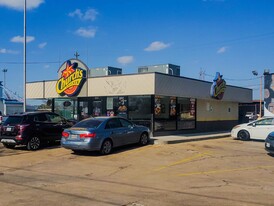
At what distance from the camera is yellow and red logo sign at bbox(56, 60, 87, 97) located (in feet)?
68.2

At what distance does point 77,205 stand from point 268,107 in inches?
1076

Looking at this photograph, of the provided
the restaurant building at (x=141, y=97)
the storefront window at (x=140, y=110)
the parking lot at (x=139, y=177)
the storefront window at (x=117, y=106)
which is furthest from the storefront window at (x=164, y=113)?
the parking lot at (x=139, y=177)

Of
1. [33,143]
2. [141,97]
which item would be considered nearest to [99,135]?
[33,143]

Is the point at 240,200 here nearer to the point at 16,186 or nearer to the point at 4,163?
the point at 16,186

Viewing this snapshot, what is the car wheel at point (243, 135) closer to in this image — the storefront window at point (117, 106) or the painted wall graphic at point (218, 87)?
the painted wall graphic at point (218, 87)

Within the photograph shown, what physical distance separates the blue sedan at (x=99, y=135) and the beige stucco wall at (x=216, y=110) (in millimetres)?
9452

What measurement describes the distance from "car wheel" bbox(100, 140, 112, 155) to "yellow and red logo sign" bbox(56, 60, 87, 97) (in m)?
7.76

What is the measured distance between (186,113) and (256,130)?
451cm

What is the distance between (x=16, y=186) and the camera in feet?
27.1

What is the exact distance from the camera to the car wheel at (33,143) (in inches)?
588

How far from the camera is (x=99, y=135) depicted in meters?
13.4

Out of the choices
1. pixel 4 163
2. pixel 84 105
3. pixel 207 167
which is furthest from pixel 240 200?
pixel 84 105

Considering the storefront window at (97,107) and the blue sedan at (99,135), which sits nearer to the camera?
the blue sedan at (99,135)

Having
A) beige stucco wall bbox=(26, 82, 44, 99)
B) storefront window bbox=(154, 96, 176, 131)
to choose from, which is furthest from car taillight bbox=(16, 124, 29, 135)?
beige stucco wall bbox=(26, 82, 44, 99)
